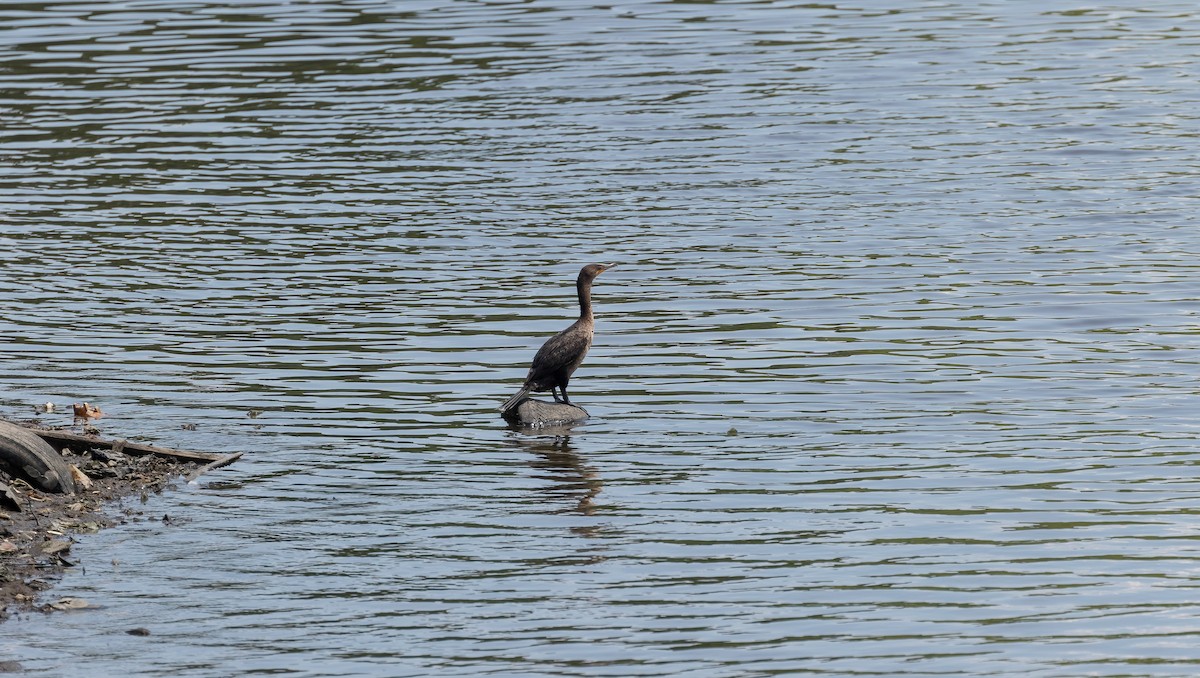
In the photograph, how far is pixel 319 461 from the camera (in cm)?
1457

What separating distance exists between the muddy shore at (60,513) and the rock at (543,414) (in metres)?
2.92

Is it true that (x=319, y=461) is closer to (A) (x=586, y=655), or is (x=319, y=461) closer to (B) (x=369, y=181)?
(A) (x=586, y=655)

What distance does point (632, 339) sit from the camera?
18.7 m

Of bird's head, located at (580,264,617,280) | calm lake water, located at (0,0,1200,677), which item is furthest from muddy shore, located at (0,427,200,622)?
bird's head, located at (580,264,617,280)

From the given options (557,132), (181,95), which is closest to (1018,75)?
(557,132)

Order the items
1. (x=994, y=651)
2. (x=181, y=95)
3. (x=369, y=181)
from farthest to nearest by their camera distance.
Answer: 1. (x=181, y=95)
2. (x=369, y=181)
3. (x=994, y=651)

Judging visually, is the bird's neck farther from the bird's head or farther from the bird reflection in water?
the bird reflection in water

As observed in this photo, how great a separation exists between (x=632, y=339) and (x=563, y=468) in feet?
14.2

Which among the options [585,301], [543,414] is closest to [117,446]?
[543,414]

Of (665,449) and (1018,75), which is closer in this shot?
(665,449)

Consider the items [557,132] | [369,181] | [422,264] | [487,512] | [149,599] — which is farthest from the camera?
[557,132]

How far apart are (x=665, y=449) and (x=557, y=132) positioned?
14546 mm

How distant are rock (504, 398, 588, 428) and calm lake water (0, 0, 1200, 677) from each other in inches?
9.8

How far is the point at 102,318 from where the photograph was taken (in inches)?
763
